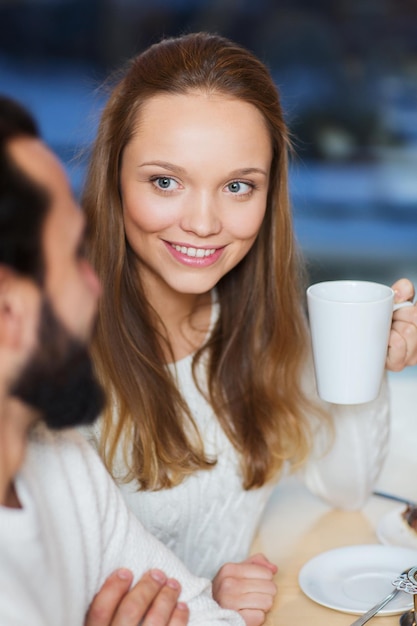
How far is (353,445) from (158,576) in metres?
0.61

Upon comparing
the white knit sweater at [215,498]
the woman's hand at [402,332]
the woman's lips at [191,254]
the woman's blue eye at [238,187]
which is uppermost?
the woman's blue eye at [238,187]

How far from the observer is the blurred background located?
5219 mm

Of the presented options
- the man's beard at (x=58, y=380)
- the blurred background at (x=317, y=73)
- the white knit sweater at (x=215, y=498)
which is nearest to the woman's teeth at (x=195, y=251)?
the white knit sweater at (x=215, y=498)

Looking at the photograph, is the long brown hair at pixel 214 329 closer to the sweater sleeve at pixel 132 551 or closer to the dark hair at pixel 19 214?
the sweater sleeve at pixel 132 551

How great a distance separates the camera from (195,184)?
1272mm

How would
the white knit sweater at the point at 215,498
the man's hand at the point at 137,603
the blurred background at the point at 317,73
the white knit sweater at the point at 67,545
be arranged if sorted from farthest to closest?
the blurred background at the point at 317,73 < the white knit sweater at the point at 215,498 < the man's hand at the point at 137,603 < the white knit sweater at the point at 67,545

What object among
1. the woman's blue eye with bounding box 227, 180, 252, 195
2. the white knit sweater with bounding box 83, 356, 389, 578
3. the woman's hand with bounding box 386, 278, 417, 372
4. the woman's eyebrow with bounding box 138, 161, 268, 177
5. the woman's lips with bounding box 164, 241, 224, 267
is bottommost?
the white knit sweater with bounding box 83, 356, 389, 578

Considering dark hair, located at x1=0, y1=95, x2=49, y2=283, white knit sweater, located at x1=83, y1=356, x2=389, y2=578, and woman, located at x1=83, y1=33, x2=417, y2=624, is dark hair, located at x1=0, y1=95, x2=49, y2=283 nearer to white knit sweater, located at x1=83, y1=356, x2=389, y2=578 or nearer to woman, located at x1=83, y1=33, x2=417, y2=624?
woman, located at x1=83, y1=33, x2=417, y2=624

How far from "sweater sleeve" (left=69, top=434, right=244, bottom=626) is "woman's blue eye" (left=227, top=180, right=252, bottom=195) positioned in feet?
1.52

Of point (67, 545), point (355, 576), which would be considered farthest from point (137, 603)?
point (355, 576)

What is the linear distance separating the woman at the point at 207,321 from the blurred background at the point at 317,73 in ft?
11.6

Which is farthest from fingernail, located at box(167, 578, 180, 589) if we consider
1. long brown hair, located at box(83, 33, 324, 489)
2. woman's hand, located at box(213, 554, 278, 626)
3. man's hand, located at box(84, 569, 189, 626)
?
long brown hair, located at box(83, 33, 324, 489)

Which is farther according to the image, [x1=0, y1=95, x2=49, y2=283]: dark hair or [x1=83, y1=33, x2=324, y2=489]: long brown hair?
[x1=83, y1=33, x2=324, y2=489]: long brown hair

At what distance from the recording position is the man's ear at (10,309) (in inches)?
25.3
